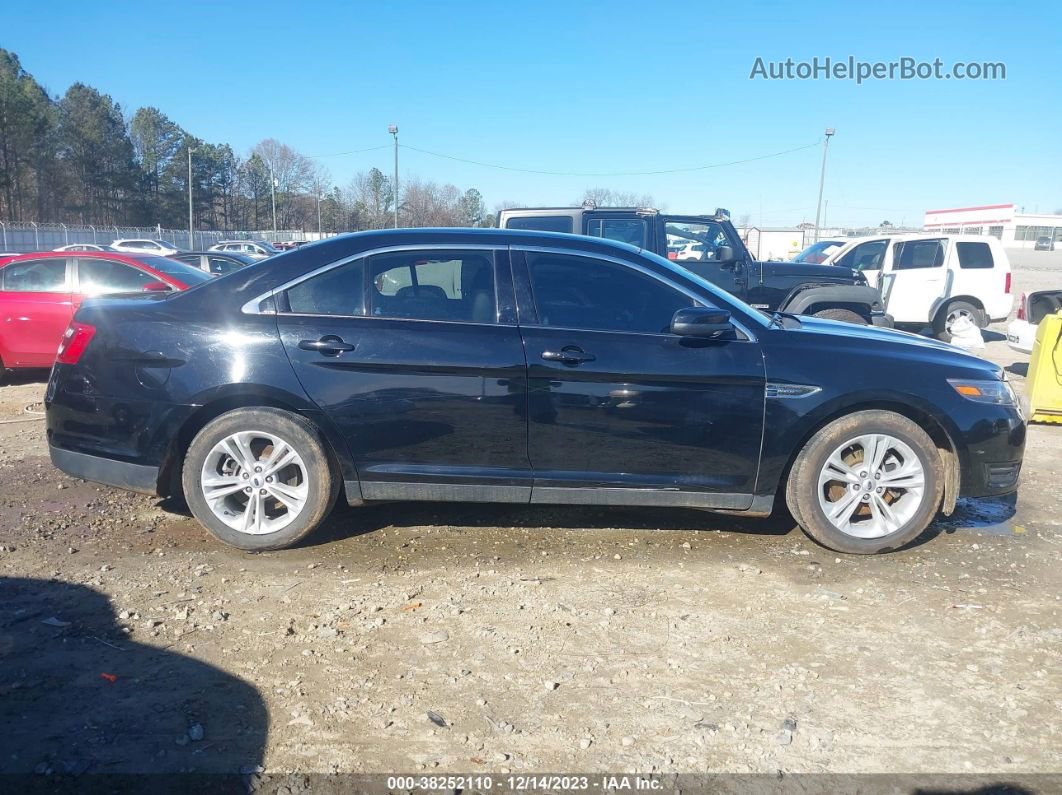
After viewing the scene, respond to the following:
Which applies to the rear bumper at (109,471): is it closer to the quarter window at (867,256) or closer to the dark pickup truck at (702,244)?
the dark pickup truck at (702,244)

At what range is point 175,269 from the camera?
9773 mm

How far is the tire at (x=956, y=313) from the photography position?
45.3 feet

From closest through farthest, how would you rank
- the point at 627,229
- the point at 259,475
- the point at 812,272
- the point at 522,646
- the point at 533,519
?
the point at 522,646 < the point at 259,475 < the point at 533,519 < the point at 627,229 < the point at 812,272

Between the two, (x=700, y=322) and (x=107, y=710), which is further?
(x=700, y=322)

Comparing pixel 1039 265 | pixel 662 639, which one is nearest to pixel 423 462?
pixel 662 639

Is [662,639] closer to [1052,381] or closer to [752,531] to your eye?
[752,531]

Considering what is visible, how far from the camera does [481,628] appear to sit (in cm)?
343

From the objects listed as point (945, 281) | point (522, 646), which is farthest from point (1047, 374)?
point (945, 281)

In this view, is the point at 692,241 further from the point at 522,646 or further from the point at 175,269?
the point at 522,646

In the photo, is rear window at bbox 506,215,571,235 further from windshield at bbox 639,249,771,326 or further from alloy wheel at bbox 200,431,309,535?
alloy wheel at bbox 200,431,309,535

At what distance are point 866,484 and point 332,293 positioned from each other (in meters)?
3.08

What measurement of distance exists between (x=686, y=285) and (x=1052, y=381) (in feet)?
16.9

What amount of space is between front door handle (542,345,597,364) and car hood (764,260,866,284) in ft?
23.7

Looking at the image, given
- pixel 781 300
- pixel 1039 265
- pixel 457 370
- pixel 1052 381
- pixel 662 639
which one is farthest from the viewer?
pixel 1039 265
